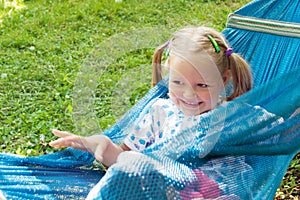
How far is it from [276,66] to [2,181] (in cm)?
Result: 111

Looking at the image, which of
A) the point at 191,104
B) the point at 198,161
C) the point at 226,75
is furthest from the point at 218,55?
the point at 198,161

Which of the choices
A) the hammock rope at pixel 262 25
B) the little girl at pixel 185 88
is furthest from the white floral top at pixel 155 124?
the hammock rope at pixel 262 25

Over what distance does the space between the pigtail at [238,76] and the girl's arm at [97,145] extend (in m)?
0.43

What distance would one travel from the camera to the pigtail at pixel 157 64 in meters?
1.86

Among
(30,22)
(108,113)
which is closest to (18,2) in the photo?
(30,22)

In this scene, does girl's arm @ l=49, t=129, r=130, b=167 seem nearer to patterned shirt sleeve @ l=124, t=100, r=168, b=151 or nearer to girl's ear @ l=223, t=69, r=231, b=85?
patterned shirt sleeve @ l=124, t=100, r=168, b=151

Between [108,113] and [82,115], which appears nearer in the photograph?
[82,115]

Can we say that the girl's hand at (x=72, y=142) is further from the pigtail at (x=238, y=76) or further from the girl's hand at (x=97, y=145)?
the pigtail at (x=238, y=76)

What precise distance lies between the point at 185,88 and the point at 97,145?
0.32 meters

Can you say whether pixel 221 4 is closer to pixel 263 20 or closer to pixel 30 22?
pixel 30 22

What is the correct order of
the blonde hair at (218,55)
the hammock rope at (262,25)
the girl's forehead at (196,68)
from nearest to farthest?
1. the girl's forehead at (196,68)
2. the blonde hair at (218,55)
3. the hammock rope at (262,25)

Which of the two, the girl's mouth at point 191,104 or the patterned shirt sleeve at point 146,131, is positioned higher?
the girl's mouth at point 191,104

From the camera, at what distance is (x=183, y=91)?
1766mm

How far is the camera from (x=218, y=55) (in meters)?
1.82
